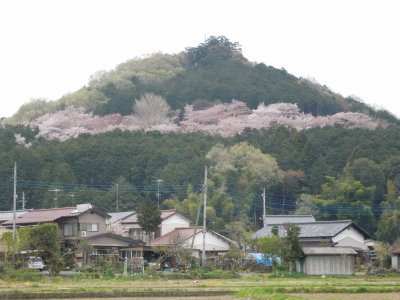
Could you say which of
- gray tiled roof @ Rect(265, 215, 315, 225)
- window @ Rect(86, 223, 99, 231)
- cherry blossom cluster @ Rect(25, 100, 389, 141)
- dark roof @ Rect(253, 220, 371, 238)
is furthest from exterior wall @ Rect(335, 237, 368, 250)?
cherry blossom cluster @ Rect(25, 100, 389, 141)

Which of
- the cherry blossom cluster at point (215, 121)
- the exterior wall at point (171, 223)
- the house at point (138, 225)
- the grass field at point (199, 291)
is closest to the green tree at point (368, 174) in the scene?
the house at point (138, 225)

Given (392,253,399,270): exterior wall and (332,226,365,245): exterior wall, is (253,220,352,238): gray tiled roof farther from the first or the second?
(392,253,399,270): exterior wall

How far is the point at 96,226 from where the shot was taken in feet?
148

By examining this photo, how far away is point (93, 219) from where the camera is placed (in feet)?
148

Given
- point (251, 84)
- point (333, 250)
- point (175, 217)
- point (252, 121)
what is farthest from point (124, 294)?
point (251, 84)

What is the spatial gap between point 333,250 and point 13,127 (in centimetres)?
4404

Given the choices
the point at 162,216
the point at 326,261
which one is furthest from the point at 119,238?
the point at 326,261

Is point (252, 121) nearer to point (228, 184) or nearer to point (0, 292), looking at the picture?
point (228, 184)

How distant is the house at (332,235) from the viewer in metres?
45.0

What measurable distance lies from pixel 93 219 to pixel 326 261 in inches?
542

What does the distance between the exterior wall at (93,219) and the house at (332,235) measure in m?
9.80

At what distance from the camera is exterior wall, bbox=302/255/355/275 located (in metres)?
39.0

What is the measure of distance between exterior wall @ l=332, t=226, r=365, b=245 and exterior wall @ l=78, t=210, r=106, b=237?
13274mm

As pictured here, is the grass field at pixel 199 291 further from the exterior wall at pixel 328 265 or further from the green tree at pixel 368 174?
the green tree at pixel 368 174
